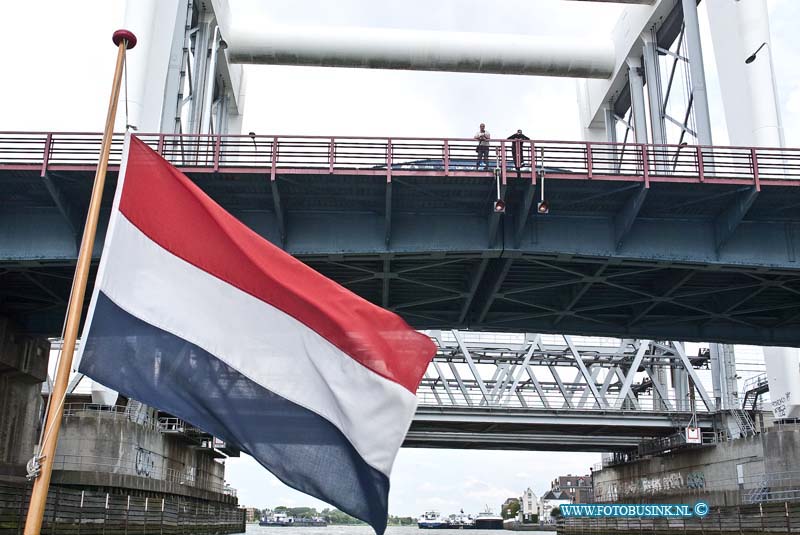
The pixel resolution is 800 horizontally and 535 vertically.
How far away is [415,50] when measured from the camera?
52094 mm

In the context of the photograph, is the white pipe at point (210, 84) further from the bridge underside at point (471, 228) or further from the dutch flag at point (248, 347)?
the dutch flag at point (248, 347)

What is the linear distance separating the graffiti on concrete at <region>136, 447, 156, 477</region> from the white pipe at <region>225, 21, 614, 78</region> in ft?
82.9

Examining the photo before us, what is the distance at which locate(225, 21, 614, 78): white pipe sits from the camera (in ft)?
171

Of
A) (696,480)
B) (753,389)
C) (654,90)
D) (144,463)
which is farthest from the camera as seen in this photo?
(753,389)

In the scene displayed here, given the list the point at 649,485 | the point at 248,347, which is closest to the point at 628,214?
the point at 248,347

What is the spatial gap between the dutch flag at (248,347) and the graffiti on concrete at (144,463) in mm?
48125

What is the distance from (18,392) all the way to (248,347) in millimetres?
32389

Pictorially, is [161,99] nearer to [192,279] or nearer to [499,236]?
[499,236]

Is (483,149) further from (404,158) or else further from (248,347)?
(248,347)

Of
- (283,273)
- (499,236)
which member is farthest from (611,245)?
(283,273)

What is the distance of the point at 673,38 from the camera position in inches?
1944

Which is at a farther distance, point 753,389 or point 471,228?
point 753,389

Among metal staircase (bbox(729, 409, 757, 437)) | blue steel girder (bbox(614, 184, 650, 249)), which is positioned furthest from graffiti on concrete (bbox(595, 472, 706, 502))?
blue steel girder (bbox(614, 184, 650, 249))

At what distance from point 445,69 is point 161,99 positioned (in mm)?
19656
